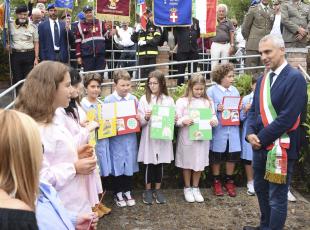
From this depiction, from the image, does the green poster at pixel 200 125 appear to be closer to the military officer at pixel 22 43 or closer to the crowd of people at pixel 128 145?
the crowd of people at pixel 128 145

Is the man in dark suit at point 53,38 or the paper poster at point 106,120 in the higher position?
the man in dark suit at point 53,38

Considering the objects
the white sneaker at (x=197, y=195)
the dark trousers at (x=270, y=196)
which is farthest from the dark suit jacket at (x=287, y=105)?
the white sneaker at (x=197, y=195)

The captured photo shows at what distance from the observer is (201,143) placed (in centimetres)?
608

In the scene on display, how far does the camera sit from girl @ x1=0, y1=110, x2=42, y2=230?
1.77m

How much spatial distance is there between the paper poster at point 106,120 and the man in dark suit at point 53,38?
165 inches

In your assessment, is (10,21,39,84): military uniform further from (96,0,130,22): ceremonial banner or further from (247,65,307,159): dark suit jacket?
(247,65,307,159): dark suit jacket

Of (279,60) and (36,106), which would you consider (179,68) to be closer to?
(279,60)

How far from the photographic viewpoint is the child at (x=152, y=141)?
587 centimetres

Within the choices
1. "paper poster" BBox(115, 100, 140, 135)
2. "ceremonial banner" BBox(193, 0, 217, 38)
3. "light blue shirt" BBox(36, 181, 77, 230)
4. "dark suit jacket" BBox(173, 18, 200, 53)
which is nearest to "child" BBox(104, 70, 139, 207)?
"paper poster" BBox(115, 100, 140, 135)

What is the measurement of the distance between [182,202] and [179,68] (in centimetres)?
446

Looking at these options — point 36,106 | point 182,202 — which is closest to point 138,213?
point 182,202

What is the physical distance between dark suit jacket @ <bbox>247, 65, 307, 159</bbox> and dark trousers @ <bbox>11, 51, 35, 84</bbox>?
598 cm

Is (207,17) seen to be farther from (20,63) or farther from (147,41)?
(20,63)

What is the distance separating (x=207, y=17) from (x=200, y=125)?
→ 4.60 meters
